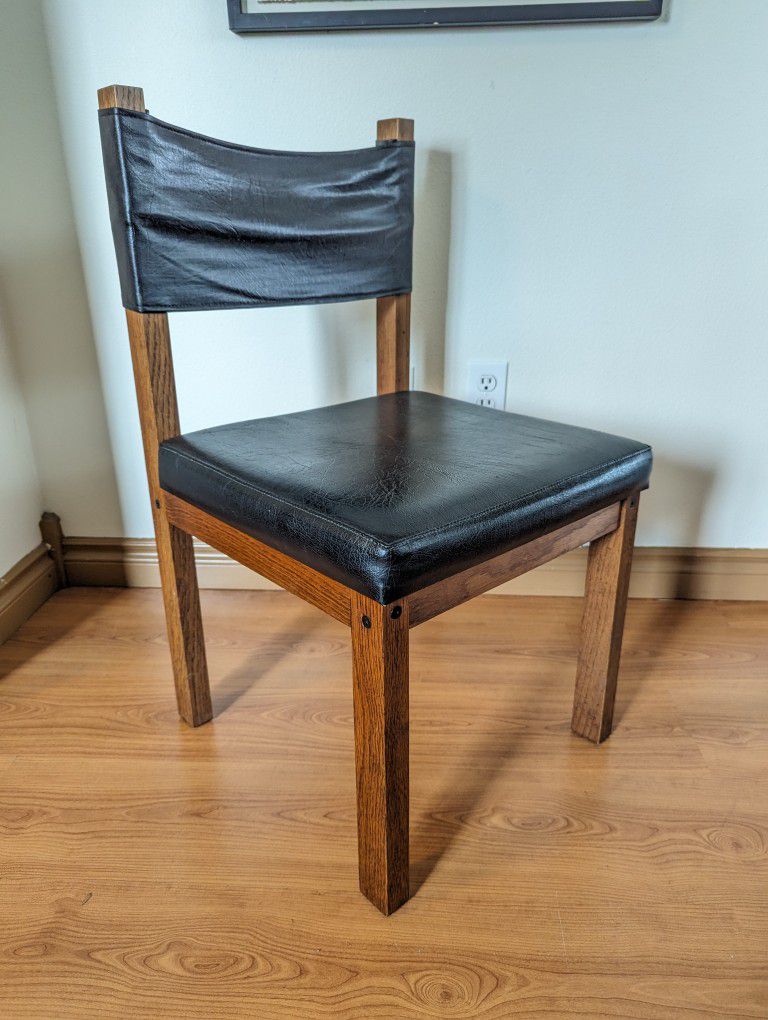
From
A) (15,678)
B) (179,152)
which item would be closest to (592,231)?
(179,152)

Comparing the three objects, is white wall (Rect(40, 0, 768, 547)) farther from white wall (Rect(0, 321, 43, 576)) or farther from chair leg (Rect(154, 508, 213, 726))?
chair leg (Rect(154, 508, 213, 726))

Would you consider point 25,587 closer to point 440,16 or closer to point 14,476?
point 14,476

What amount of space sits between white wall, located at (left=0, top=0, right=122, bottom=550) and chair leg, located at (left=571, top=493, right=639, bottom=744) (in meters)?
0.94

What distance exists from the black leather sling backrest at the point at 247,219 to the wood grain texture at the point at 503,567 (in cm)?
49

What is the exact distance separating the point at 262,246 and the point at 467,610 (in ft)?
2.53

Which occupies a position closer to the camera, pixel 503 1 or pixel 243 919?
pixel 243 919

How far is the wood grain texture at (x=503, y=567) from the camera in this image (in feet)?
2.35

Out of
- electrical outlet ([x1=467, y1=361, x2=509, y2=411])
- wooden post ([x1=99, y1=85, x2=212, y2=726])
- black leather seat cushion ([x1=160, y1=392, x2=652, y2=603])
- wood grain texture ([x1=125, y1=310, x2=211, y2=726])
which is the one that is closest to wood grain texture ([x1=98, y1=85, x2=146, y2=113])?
wooden post ([x1=99, y1=85, x2=212, y2=726])

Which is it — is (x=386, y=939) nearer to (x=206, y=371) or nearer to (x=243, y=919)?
(x=243, y=919)

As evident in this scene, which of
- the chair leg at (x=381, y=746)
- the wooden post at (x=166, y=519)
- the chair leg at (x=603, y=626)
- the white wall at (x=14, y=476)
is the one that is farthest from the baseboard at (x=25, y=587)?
the chair leg at (x=603, y=626)

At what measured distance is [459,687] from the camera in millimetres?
1179

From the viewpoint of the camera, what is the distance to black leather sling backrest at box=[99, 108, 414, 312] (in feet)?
2.72

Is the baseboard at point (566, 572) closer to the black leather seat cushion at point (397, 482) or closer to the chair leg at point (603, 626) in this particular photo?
the chair leg at point (603, 626)

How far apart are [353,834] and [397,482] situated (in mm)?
453
